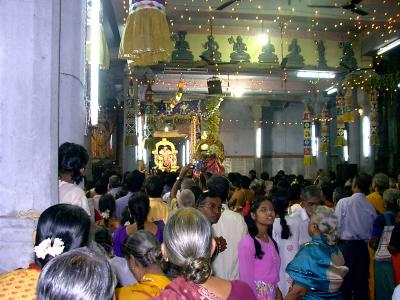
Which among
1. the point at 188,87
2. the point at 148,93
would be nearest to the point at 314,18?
the point at 148,93

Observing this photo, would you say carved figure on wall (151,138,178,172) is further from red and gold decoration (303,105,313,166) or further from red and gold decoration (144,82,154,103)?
red and gold decoration (144,82,154,103)

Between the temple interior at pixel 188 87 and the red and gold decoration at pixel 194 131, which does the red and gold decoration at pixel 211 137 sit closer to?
the temple interior at pixel 188 87

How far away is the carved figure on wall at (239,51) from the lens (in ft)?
44.0

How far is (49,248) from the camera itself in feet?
6.39

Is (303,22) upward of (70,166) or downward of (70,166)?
upward

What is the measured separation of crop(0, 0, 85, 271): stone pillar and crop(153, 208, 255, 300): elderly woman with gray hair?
1.45 metres

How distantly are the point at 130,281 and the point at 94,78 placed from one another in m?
2.77

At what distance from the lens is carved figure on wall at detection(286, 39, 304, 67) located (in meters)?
13.6

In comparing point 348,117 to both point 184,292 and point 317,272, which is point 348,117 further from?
point 184,292

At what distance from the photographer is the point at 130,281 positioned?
313 centimetres

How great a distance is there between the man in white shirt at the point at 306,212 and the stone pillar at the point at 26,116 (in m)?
2.41

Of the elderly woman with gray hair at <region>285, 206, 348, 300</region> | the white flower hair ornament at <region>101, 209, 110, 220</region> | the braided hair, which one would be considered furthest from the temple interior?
the braided hair

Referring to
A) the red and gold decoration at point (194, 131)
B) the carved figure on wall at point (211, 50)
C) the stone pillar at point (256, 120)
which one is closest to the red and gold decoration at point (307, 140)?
the stone pillar at point (256, 120)

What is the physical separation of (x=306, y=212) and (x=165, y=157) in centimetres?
1783
